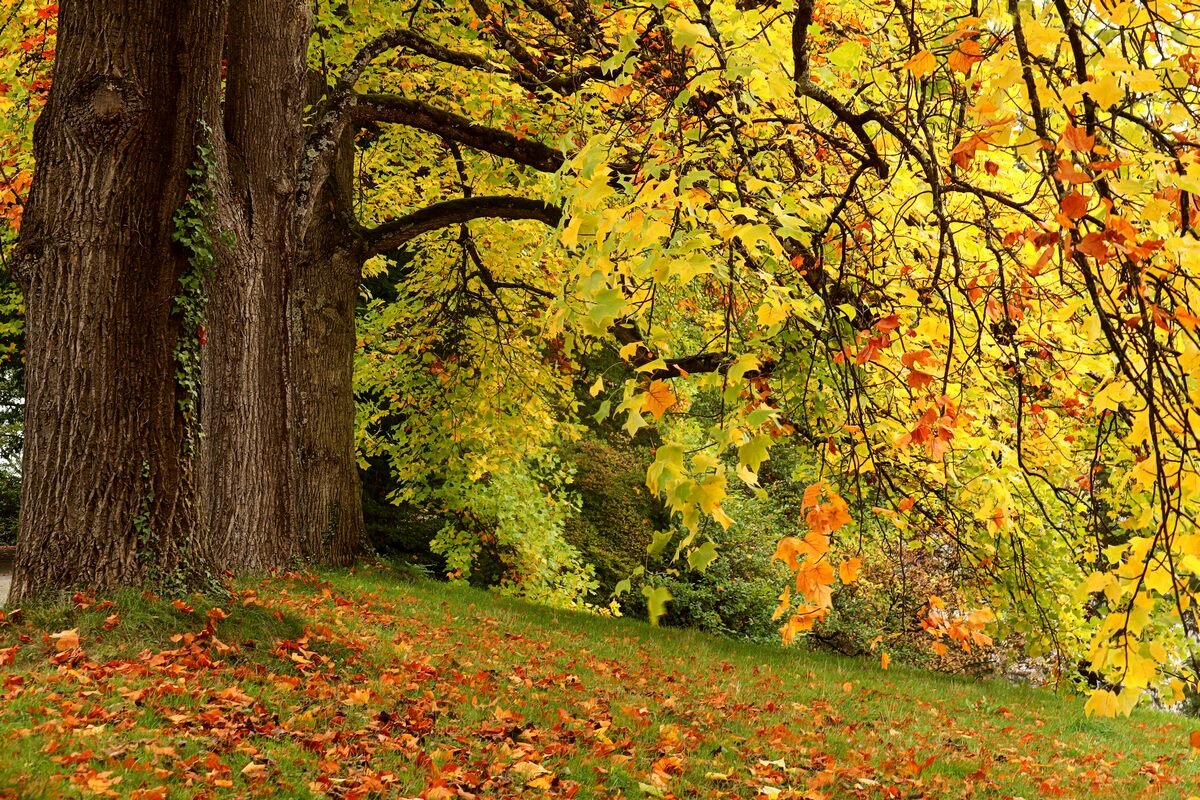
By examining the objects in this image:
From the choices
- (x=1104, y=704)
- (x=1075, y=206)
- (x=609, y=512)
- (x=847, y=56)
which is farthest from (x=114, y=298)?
(x=609, y=512)

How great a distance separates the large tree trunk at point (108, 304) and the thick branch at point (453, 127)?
13.1 ft

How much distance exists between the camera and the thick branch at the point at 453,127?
32.4 ft

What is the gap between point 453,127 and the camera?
10.1m

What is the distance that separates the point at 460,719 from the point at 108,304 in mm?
3161

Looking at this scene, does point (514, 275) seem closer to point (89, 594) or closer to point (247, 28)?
point (247, 28)

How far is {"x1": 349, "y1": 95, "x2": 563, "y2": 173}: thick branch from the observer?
9.88 meters

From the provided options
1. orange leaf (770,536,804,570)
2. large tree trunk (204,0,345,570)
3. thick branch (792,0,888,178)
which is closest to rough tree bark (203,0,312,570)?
large tree trunk (204,0,345,570)

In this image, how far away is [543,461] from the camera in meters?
15.5

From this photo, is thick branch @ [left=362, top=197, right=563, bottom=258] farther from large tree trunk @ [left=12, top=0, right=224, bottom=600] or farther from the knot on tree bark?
the knot on tree bark

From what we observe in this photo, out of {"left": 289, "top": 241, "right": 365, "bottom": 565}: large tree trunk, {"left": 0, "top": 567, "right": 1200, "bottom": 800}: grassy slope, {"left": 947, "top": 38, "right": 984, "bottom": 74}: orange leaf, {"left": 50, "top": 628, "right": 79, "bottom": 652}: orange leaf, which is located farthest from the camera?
{"left": 289, "top": 241, "right": 365, "bottom": 565}: large tree trunk

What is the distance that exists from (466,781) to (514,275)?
10609mm

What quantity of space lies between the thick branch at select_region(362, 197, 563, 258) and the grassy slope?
12.0ft

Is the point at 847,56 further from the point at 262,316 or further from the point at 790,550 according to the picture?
the point at 262,316

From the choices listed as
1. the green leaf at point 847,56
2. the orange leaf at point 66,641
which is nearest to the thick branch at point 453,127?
the orange leaf at point 66,641
